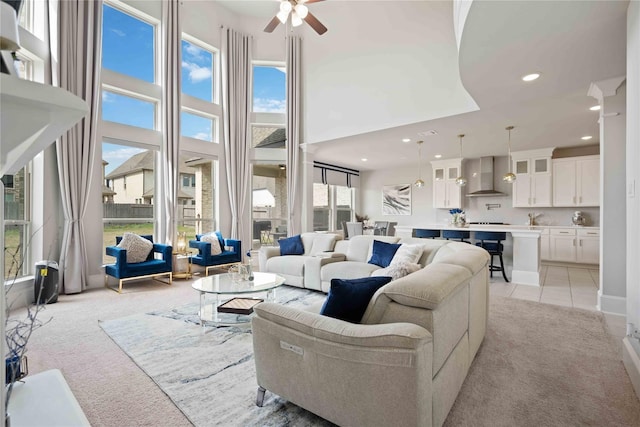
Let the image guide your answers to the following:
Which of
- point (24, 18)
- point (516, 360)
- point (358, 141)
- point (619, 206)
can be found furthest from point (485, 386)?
point (24, 18)

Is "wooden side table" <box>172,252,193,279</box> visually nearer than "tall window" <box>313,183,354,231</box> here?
Yes

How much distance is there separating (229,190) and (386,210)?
5.68 meters

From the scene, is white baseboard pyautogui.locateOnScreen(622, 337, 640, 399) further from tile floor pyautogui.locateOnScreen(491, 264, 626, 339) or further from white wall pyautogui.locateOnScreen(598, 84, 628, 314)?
white wall pyautogui.locateOnScreen(598, 84, 628, 314)

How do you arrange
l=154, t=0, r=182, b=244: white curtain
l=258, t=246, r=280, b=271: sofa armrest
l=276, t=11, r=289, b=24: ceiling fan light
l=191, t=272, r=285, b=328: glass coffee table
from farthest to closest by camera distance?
l=154, t=0, r=182, b=244: white curtain
l=258, t=246, r=280, b=271: sofa armrest
l=276, t=11, r=289, b=24: ceiling fan light
l=191, t=272, r=285, b=328: glass coffee table

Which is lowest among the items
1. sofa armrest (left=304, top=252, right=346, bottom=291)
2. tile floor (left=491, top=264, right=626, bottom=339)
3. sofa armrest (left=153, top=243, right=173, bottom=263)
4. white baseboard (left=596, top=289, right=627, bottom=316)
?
tile floor (left=491, top=264, right=626, bottom=339)

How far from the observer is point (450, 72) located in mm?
4633

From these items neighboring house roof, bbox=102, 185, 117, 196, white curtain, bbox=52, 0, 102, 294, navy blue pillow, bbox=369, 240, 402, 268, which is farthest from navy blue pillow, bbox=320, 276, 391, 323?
neighboring house roof, bbox=102, 185, 117, 196

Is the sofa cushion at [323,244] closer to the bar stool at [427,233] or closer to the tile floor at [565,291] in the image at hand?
the bar stool at [427,233]

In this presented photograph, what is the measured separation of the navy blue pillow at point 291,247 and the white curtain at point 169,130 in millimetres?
1994

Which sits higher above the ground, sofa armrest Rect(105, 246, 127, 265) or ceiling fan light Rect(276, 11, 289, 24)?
ceiling fan light Rect(276, 11, 289, 24)

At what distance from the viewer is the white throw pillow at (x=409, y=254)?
12.0 ft

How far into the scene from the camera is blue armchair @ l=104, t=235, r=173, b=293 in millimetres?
4332

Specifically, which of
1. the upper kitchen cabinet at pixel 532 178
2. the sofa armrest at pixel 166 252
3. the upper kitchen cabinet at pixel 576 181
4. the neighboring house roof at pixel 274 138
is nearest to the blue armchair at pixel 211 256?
the sofa armrest at pixel 166 252

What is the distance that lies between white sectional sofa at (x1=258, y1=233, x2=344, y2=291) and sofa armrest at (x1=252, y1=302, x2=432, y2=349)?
268 cm
